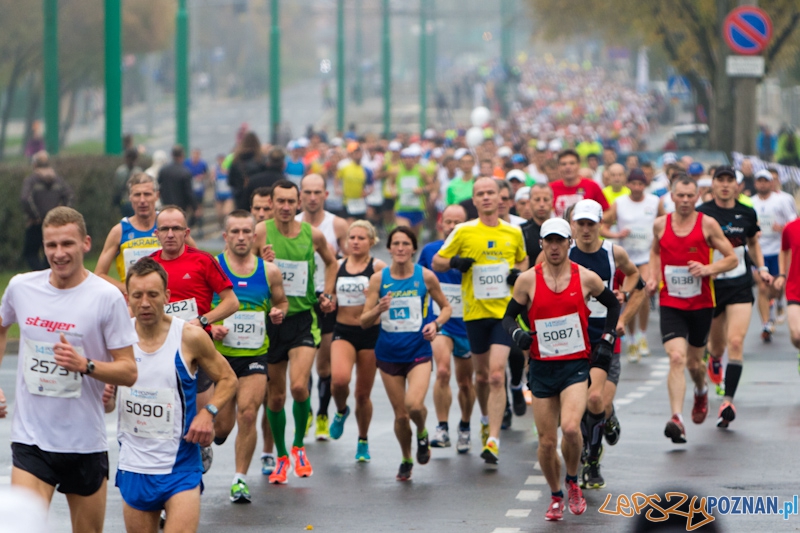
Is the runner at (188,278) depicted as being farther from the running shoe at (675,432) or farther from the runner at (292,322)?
the running shoe at (675,432)

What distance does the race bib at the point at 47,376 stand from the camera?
20.6 ft

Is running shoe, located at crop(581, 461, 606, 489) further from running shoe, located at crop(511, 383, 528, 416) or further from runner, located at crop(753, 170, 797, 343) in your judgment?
runner, located at crop(753, 170, 797, 343)

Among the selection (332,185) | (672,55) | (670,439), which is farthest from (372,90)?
(670,439)

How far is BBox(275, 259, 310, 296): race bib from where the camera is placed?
10.2 meters

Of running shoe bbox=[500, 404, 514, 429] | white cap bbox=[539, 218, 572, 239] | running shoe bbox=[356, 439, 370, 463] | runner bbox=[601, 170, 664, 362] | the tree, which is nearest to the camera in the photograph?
white cap bbox=[539, 218, 572, 239]

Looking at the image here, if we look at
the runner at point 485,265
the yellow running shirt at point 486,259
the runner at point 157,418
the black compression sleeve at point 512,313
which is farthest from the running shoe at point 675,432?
the runner at point 157,418

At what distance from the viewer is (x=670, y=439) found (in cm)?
1116

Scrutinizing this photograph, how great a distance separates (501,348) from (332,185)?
15.8 metres

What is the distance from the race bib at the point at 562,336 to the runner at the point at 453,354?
84.7 inches

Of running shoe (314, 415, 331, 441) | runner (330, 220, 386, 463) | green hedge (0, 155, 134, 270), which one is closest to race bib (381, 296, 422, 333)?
runner (330, 220, 386, 463)

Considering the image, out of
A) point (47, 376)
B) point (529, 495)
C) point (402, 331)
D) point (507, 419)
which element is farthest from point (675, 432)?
point (47, 376)

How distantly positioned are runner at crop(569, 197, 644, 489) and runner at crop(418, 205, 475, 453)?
1513 millimetres

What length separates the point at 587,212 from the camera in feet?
31.0

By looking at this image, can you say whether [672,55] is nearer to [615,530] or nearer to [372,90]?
[615,530]
